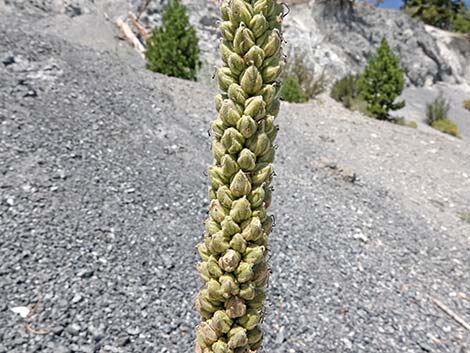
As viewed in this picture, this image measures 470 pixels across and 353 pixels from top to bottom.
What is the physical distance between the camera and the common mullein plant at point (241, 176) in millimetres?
1231

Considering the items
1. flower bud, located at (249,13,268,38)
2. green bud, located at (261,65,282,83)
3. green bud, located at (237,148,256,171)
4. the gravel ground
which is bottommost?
the gravel ground

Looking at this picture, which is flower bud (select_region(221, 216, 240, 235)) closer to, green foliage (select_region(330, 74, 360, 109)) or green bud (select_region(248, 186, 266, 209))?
green bud (select_region(248, 186, 266, 209))

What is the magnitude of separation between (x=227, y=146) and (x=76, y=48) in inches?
368

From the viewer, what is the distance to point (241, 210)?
128 centimetres

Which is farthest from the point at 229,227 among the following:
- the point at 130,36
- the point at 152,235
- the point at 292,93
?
the point at 130,36

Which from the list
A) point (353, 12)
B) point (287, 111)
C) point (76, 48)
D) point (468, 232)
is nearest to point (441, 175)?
point (468, 232)

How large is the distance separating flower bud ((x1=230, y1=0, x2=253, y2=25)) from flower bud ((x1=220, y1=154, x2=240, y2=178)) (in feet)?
1.27

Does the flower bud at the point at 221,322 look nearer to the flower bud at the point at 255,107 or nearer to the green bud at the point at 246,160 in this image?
the green bud at the point at 246,160

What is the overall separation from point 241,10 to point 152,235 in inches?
148

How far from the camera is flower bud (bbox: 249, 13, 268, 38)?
1.20 m

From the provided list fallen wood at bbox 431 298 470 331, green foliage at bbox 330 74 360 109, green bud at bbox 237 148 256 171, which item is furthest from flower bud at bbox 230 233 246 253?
green foliage at bbox 330 74 360 109

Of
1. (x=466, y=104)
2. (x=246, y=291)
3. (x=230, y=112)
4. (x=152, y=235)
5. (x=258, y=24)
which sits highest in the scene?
(x=258, y=24)

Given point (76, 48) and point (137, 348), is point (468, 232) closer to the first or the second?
point (137, 348)

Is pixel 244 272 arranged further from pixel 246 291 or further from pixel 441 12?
pixel 441 12
